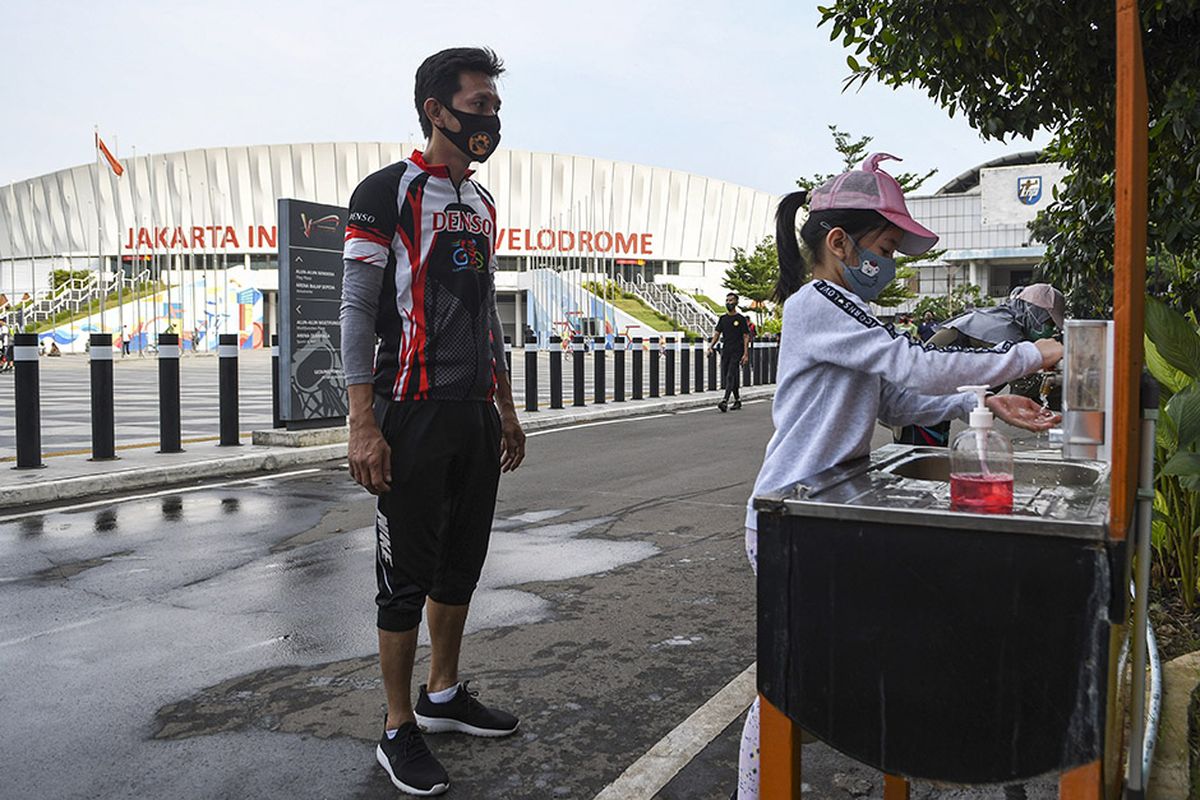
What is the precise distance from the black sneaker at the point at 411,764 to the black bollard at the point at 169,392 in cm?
762

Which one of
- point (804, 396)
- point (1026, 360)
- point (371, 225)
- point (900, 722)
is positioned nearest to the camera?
point (900, 722)

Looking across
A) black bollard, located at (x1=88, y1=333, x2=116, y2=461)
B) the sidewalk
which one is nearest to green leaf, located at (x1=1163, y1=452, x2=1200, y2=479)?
the sidewalk

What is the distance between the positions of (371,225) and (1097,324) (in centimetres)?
186

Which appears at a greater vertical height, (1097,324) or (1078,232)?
(1078,232)

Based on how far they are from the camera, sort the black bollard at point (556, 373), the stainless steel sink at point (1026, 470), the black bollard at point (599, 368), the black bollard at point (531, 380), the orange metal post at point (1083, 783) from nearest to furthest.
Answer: the orange metal post at point (1083, 783), the stainless steel sink at point (1026, 470), the black bollard at point (531, 380), the black bollard at point (556, 373), the black bollard at point (599, 368)

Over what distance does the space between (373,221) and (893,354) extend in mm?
1510

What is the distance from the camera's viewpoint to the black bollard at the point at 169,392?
9938mm

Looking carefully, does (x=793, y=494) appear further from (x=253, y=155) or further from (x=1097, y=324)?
(x=253, y=155)

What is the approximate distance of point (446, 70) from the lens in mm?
3215

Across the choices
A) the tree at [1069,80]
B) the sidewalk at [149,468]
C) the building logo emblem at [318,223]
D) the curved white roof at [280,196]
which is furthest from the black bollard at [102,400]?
the curved white roof at [280,196]

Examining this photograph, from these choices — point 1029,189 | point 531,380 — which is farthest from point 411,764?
point 1029,189

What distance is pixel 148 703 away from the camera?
371 centimetres

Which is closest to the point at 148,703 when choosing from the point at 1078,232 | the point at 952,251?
the point at 1078,232

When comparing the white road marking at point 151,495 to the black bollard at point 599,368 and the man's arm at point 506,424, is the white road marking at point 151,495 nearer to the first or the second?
the man's arm at point 506,424
